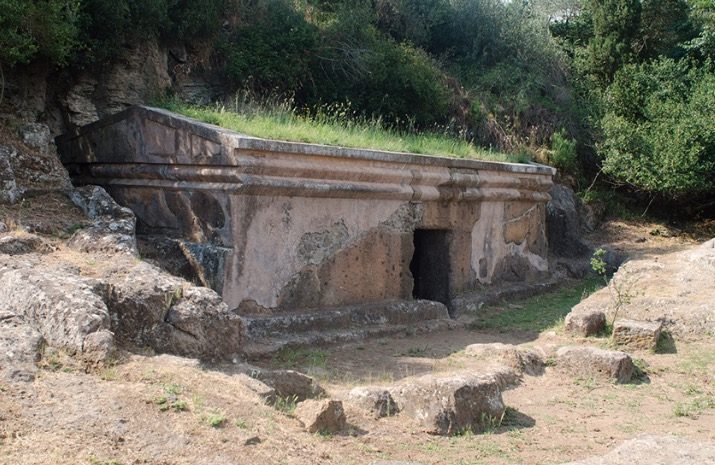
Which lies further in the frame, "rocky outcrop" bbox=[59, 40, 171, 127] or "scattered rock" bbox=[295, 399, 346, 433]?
"rocky outcrop" bbox=[59, 40, 171, 127]

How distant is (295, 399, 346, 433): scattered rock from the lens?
14.6ft

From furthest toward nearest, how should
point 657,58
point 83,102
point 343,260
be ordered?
1. point 657,58
2. point 83,102
3. point 343,260

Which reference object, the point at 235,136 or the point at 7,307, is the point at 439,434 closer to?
the point at 7,307

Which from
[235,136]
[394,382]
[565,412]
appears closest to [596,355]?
[565,412]

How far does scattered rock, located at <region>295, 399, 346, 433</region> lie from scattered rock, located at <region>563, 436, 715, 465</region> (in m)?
1.37

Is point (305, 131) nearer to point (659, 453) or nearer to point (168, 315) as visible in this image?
point (168, 315)

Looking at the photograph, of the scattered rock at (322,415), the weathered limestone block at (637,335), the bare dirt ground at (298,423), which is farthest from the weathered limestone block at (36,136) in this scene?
the weathered limestone block at (637,335)

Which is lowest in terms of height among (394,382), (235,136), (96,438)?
(394,382)

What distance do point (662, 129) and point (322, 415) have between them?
9.95 metres

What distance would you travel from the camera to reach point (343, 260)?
7.85 m

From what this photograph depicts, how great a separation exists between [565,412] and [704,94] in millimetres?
9156

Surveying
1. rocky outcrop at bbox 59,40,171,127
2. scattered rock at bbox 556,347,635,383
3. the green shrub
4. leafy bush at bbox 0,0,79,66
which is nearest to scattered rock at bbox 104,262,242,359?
scattered rock at bbox 556,347,635,383

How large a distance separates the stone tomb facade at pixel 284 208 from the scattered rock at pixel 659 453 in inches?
152

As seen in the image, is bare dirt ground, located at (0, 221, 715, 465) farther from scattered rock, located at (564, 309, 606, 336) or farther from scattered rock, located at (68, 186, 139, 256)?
scattered rock, located at (68, 186, 139, 256)
